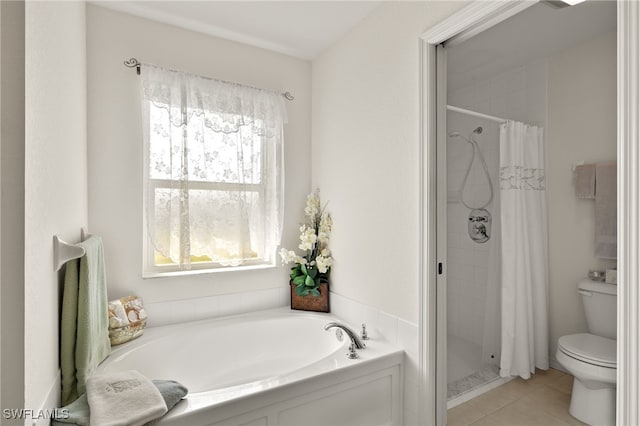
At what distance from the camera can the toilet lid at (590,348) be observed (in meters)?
1.15

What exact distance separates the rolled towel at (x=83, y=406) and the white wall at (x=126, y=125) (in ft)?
2.92

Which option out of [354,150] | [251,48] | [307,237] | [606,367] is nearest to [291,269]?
[307,237]

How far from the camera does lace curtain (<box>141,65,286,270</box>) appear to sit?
222cm

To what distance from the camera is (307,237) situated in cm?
256

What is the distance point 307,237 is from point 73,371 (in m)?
1.54

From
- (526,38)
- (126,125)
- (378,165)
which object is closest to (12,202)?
(126,125)

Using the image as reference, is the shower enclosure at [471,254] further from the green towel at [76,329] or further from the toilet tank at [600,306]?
the green towel at [76,329]

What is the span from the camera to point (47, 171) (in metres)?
1.21

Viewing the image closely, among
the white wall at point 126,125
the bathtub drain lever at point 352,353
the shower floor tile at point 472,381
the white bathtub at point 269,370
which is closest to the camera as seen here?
the white bathtub at point 269,370

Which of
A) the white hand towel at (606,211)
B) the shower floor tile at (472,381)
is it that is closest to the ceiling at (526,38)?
the white hand towel at (606,211)

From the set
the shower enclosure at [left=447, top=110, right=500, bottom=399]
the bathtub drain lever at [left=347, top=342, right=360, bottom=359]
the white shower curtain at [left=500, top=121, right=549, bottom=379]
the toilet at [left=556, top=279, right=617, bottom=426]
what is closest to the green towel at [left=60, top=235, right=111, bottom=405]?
the bathtub drain lever at [left=347, top=342, right=360, bottom=359]

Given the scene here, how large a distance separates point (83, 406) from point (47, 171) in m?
0.92

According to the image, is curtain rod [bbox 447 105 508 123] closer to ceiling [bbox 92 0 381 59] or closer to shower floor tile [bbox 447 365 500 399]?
ceiling [bbox 92 0 381 59]

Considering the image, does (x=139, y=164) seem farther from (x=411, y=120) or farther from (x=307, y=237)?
(x=411, y=120)
